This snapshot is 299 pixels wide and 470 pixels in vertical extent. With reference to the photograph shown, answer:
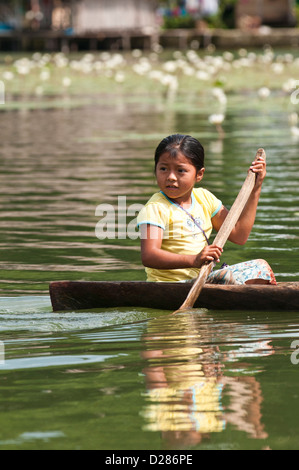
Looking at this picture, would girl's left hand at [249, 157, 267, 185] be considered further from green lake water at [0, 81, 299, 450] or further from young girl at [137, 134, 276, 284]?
green lake water at [0, 81, 299, 450]

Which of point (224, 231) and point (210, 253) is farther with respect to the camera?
point (224, 231)

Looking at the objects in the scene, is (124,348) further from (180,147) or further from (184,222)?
(180,147)

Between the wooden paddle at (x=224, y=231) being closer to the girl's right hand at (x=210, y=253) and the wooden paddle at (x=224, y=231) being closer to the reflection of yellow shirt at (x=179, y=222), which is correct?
the girl's right hand at (x=210, y=253)

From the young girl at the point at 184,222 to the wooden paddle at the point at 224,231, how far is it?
0.05 m

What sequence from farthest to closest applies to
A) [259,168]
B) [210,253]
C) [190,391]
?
[259,168], [210,253], [190,391]

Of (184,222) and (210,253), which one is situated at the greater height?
(184,222)

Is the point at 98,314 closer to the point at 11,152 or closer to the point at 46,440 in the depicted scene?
the point at 46,440

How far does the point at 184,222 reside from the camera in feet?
18.0

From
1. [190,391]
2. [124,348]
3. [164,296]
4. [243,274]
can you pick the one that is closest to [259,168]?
[243,274]

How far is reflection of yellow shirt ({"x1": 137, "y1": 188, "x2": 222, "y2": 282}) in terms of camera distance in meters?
5.43

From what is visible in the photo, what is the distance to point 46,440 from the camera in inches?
136

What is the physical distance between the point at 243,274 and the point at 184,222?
1.35 feet

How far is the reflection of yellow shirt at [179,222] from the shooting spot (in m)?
5.43

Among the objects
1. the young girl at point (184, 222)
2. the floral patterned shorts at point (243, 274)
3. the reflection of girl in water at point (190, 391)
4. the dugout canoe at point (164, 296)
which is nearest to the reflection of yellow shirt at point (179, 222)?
the young girl at point (184, 222)
